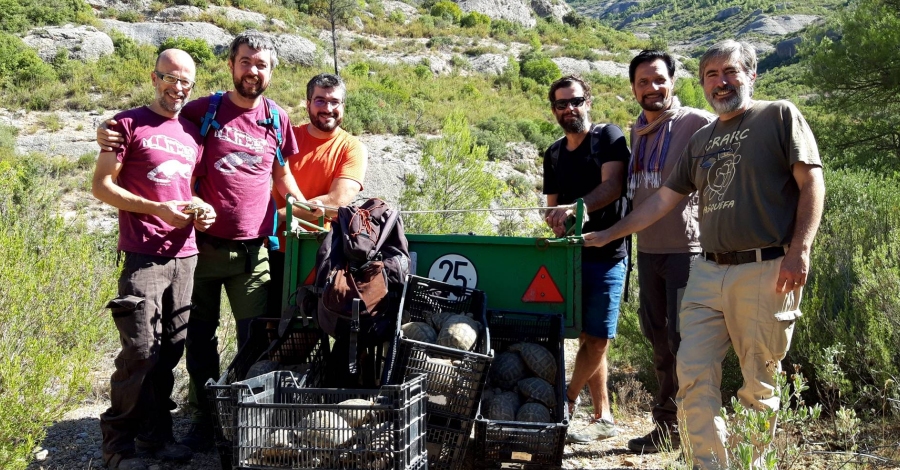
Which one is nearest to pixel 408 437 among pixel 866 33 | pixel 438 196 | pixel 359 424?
pixel 359 424

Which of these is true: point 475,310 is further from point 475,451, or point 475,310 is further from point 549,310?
point 475,451

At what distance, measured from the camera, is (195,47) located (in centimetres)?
3022

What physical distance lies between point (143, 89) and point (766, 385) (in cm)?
2468

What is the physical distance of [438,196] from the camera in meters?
12.7

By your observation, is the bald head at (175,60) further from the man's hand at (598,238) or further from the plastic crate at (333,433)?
the man's hand at (598,238)

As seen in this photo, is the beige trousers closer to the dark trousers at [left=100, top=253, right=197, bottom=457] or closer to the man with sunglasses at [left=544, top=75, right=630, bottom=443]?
the man with sunglasses at [left=544, top=75, right=630, bottom=443]

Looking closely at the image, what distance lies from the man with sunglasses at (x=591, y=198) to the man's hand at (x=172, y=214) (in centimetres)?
218

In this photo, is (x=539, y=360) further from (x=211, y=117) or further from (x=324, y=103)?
(x=211, y=117)

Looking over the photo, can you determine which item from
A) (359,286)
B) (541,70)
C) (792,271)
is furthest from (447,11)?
(792,271)

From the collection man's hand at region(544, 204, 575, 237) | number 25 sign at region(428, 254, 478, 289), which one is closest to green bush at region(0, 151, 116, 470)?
number 25 sign at region(428, 254, 478, 289)

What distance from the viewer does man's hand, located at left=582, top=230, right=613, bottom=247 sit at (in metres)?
4.11

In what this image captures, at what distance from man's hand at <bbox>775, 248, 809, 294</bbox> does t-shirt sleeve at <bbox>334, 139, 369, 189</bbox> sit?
8.51 ft

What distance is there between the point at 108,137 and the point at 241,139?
79cm

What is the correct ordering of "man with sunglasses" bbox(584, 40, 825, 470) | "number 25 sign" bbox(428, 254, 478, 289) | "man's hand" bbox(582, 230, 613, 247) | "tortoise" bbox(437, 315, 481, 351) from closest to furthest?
"man with sunglasses" bbox(584, 40, 825, 470) < "tortoise" bbox(437, 315, 481, 351) < "man's hand" bbox(582, 230, 613, 247) < "number 25 sign" bbox(428, 254, 478, 289)
